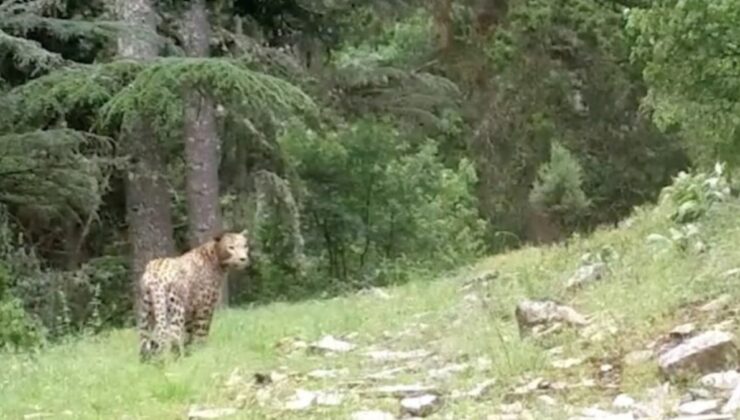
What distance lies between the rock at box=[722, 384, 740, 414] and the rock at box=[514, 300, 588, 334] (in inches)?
84.2

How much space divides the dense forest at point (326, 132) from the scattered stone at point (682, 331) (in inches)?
56.6

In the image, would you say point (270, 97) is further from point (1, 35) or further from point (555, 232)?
point (555, 232)

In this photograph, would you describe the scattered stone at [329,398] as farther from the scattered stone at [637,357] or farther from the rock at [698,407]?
the rock at [698,407]

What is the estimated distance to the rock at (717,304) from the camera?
7.56 meters

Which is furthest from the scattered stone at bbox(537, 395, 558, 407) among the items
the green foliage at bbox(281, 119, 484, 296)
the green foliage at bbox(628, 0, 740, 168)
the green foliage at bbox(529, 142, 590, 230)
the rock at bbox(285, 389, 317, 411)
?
the green foliage at bbox(529, 142, 590, 230)

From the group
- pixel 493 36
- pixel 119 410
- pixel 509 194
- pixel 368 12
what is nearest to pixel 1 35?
pixel 119 410

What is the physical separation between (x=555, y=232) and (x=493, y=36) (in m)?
3.27

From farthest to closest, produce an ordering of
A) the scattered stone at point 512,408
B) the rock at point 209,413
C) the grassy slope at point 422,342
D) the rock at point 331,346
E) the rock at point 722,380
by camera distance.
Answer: the rock at point 331,346
the grassy slope at point 422,342
the rock at point 209,413
the scattered stone at point 512,408
the rock at point 722,380

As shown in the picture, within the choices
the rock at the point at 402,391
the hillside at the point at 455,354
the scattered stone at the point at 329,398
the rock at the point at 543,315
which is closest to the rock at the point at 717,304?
the hillside at the point at 455,354

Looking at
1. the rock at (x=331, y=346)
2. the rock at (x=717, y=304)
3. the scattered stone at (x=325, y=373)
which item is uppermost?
the rock at (x=717, y=304)

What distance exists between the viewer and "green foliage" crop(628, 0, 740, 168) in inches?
307

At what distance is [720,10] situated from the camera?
763 cm

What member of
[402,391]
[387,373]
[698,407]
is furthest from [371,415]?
[698,407]

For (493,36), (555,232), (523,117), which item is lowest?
(555,232)
